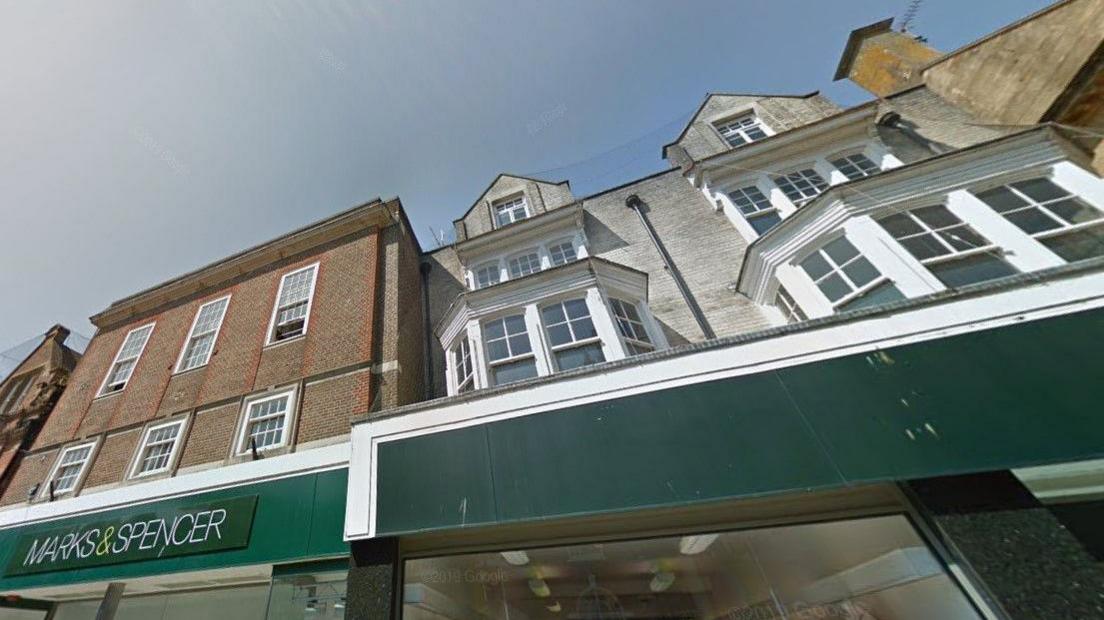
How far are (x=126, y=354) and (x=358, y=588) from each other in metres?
14.0

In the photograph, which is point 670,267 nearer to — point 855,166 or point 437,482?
point 855,166

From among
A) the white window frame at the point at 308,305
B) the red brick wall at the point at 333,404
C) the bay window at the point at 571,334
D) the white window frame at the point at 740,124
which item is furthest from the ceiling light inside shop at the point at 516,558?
the white window frame at the point at 740,124

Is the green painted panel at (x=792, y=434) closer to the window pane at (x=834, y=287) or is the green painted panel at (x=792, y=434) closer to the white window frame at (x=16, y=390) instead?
the window pane at (x=834, y=287)

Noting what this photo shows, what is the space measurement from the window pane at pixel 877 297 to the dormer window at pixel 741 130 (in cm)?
695

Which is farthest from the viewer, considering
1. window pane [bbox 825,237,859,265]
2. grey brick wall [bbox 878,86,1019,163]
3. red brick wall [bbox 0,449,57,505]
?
red brick wall [bbox 0,449,57,505]

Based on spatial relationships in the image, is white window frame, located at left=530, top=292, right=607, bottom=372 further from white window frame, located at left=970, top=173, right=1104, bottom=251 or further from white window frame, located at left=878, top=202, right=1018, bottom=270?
white window frame, located at left=970, top=173, right=1104, bottom=251

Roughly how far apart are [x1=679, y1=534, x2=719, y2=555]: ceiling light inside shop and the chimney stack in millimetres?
14648

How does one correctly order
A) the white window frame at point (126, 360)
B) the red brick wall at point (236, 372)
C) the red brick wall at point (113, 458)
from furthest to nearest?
the white window frame at point (126, 360) → the red brick wall at point (113, 458) → the red brick wall at point (236, 372)

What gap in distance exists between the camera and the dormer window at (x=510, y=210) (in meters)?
12.6

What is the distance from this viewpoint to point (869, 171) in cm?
877

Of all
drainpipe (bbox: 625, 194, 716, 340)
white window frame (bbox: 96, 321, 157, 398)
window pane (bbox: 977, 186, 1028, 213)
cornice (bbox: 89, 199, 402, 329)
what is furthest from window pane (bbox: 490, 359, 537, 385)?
white window frame (bbox: 96, 321, 157, 398)

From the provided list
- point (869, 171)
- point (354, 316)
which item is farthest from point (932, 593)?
point (354, 316)

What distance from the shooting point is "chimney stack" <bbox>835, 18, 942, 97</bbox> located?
40.2 feet

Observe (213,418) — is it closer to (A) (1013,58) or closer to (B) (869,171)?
(B) (869,171)
